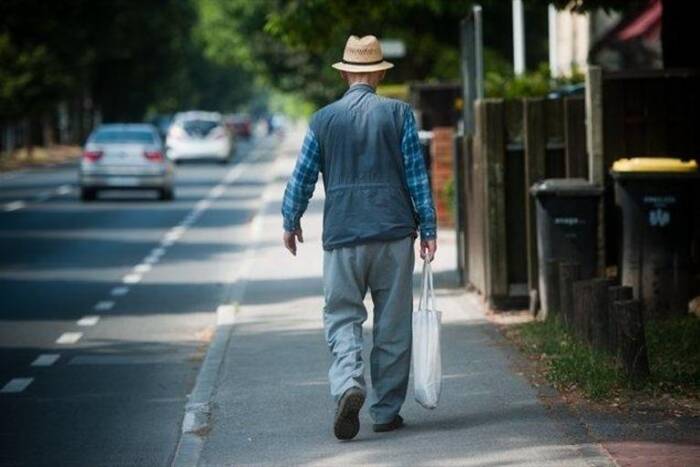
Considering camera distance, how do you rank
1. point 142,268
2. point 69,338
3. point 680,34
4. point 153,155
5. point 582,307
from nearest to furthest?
point 582,307 < point 69,338 < point 680,34 < point 142,268 < point 153,155

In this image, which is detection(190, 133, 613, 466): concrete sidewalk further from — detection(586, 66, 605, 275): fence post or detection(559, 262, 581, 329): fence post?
detection(586, 66, 605, 275): fence post

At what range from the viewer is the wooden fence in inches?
518

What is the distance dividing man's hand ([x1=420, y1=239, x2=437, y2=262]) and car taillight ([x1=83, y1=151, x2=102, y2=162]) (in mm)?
25970

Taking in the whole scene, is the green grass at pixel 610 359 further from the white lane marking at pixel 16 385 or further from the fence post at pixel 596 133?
the white lane marking at pixel 16 385

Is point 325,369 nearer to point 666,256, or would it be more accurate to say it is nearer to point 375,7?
point 666,256

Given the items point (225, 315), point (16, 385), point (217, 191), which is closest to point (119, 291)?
point (225, 315)

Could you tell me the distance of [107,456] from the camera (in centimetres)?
825

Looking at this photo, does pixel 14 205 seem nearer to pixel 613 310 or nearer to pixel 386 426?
pixel 613 310

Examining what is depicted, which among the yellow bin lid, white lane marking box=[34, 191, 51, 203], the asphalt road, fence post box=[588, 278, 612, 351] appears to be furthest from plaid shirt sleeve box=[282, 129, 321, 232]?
white lane marking box=[34, 191, 51, 203]

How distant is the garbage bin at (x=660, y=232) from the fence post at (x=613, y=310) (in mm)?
2440

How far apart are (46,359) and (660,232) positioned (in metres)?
4.40

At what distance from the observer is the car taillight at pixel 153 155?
33906 millimetres

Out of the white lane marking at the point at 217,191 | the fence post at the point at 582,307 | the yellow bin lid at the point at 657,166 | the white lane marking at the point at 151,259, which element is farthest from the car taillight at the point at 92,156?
the fence post at the point at 582,307

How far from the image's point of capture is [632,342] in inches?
359
